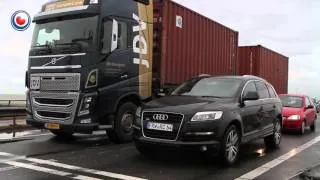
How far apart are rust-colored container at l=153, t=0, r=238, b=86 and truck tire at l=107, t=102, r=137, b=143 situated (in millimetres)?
1648

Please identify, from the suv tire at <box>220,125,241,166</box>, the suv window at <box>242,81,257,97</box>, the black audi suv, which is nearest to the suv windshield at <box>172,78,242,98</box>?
the black audi suv

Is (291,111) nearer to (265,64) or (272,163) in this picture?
(265,64)

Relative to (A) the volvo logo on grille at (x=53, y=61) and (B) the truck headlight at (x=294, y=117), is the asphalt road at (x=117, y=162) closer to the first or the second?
(A) the volvo logo on grille at (x=53, y=61)

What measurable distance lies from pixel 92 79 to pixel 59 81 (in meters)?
0.77

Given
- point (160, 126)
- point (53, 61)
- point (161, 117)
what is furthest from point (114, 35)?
point (160, 126)

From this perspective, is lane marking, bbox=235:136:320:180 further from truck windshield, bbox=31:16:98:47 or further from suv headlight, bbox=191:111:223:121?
truck windshield, bbox=31:16:98:47

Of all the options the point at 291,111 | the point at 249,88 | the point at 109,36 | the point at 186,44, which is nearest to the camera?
the point at 249,88

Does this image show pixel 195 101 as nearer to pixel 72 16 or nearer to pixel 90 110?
pixel 90 110

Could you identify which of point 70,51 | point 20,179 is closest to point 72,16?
point 70,51

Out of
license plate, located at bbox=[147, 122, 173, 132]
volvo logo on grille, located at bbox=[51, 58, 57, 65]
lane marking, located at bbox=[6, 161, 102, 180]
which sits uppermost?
volvo logo on grille, located at bbox=[51, 58, 57, 65]

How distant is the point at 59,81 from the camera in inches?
434

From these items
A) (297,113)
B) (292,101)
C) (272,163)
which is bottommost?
(272,163)

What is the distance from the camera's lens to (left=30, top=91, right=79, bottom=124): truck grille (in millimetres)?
10852

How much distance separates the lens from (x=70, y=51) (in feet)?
35.8
